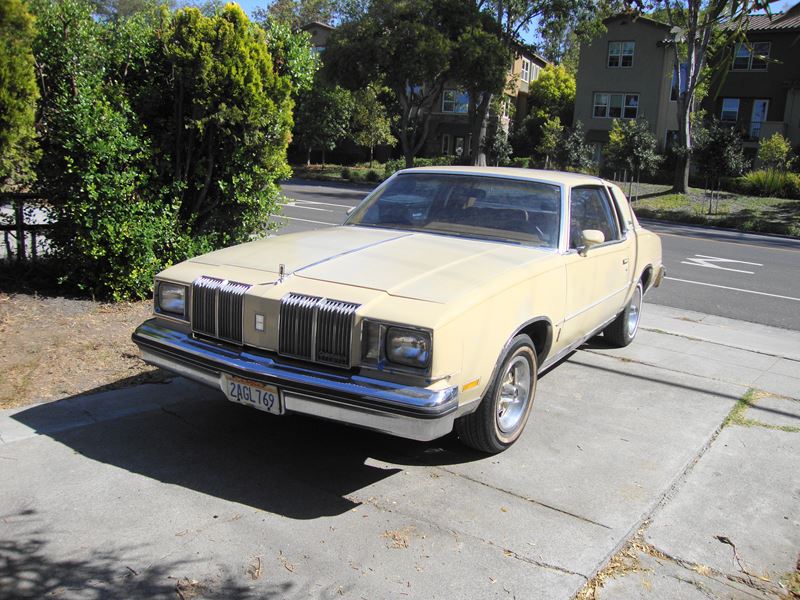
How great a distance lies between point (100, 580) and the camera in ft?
10.1

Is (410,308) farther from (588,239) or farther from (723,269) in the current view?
(723,269)

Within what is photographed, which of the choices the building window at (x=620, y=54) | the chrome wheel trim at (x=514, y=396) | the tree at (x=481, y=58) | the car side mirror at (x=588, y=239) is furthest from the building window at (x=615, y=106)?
the chrome wheel trim at (x=514, y=396)

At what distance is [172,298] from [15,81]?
2.80m

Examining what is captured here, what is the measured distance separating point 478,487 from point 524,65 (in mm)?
55030

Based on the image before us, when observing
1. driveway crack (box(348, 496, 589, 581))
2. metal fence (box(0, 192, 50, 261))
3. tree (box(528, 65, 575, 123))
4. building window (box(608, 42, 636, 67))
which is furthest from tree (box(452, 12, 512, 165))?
driveway crack (box(348, 496, 589, 581))

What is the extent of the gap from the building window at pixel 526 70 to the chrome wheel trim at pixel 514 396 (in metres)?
53.7

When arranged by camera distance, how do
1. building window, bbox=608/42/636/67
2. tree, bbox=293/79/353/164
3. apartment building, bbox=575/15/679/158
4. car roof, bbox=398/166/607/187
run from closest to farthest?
car roof, bbox=398/166/607/187, apartment building, bbox=575/15/679/158, building window, bbox=608/42/636/67, tree, bbox=293/79/353/164

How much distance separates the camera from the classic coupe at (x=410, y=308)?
371 cm

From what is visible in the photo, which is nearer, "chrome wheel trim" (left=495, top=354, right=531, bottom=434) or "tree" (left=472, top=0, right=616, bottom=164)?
"chrome wheel trim" (left=495, top=354, right=531, bottom=434)

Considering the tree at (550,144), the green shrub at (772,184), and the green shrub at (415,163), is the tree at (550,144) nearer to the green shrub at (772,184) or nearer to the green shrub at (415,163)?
the green shrub at (415,163)

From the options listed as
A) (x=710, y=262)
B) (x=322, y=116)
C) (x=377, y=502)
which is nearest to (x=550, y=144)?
(x=322, y=116)

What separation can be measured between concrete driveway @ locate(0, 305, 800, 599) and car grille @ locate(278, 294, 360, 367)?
79 cm

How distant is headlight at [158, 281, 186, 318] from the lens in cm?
444

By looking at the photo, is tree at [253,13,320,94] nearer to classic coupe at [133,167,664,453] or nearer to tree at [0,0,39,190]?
tree at [0,0,39,190]
